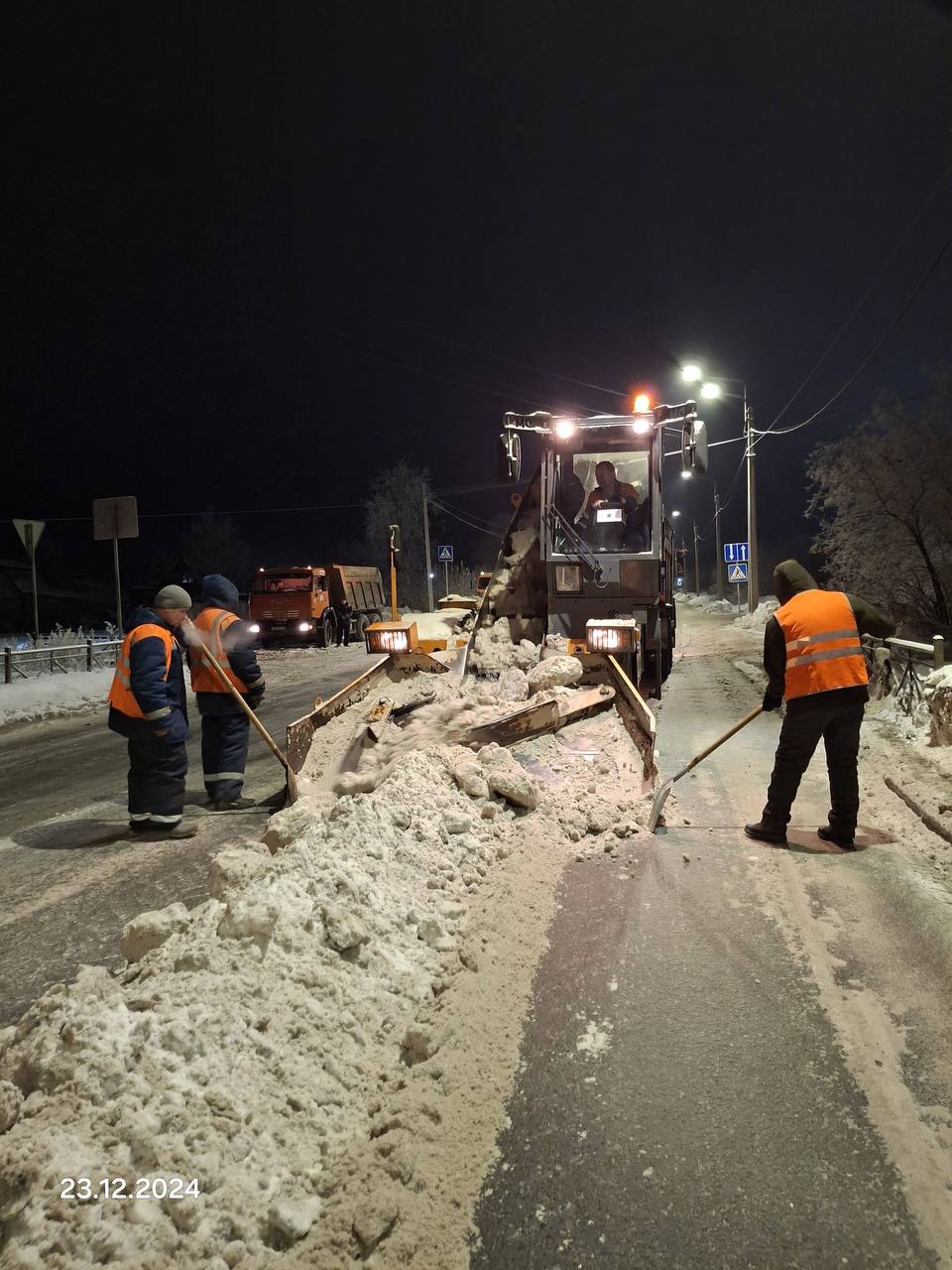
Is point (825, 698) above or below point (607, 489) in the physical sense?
below

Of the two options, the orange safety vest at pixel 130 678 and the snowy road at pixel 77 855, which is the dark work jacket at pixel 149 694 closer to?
the orange safety vest at pixel 130 678

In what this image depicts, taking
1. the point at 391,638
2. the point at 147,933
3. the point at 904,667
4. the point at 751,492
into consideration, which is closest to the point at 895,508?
the point at 751,492

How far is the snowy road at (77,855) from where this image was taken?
375 centimetres

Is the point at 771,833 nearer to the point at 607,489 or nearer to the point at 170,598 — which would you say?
the point at 170,598

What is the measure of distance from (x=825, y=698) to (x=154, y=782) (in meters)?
4.84

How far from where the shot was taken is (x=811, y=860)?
14.9 ft

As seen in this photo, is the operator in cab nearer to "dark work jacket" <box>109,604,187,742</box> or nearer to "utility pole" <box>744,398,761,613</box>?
"dark work jacket" <box>109,604,187,742</box>

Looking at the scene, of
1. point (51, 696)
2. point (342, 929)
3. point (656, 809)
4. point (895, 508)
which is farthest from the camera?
point (895, 508)

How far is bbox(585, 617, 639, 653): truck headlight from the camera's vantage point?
7133 millimetres

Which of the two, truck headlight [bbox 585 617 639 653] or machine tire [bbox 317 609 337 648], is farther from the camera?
machine tire [bbox 317 609 337 648]

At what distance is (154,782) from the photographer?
5.61 meters

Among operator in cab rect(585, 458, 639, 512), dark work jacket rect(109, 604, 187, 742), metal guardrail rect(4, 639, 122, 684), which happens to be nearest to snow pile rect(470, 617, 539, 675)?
operator in cab rect(585, 458, 639, 512)

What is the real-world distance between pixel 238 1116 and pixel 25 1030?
848 mm

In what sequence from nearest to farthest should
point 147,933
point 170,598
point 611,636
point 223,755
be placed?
point 147,933, point 170,598, point 223,755, point 611,636
